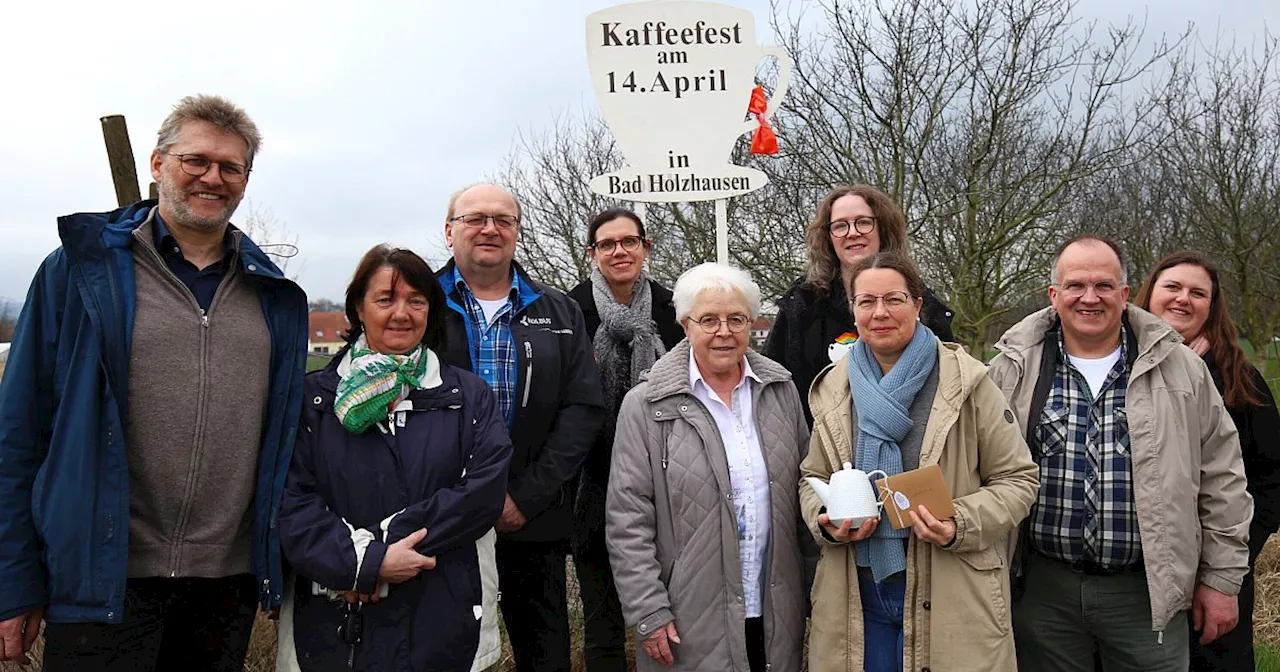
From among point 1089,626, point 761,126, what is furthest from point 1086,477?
point 761,126

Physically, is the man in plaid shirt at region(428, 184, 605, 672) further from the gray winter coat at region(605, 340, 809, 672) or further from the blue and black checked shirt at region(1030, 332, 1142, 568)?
the blue and black checked shirt at region(1030, 332, 1142, 568)

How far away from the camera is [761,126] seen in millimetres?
4863

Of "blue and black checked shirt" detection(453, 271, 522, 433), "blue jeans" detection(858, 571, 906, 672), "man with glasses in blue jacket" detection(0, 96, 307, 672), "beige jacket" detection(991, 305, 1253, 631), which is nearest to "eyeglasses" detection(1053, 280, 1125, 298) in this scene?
"beige jacket" detection(991, 305, 1253, 631)

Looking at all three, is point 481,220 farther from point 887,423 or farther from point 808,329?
point 887,423

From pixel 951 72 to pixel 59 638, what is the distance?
10.5 m

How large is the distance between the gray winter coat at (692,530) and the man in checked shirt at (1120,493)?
87cm

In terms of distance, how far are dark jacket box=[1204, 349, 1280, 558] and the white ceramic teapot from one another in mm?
1646

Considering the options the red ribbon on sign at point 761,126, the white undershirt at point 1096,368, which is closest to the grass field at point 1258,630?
the white undershirt at point 1096,368

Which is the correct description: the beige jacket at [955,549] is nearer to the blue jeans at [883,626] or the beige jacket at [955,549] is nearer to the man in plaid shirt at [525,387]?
the blue jeans at [883,626]

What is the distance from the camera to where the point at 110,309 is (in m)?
2.36

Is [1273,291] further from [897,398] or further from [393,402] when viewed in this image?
[393,402]

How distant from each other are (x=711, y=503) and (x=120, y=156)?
3.40 m

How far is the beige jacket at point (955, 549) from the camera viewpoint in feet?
8.09

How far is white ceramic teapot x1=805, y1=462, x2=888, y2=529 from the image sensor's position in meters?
2.47
